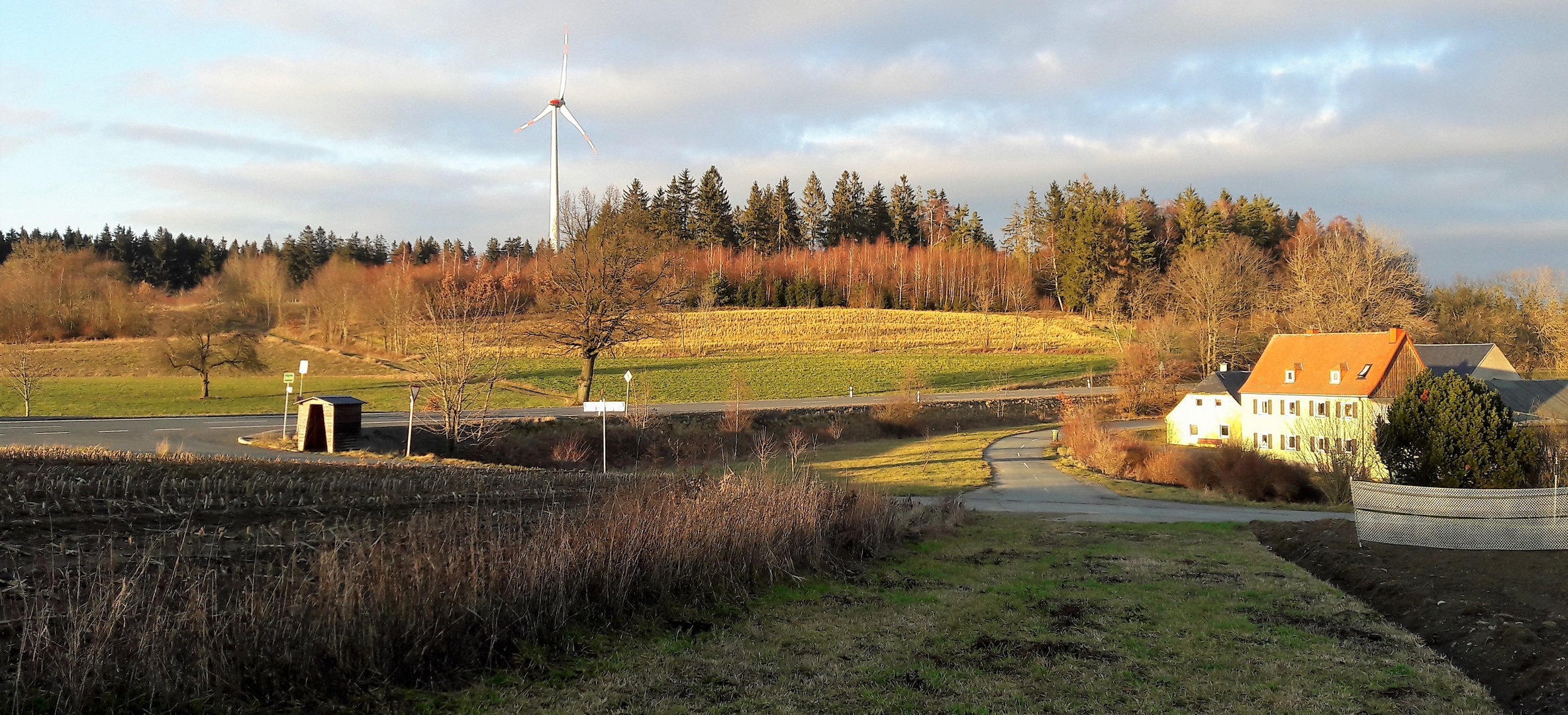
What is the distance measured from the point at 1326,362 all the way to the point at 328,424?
49.6 meters

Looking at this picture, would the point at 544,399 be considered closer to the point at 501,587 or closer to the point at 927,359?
the point at 927,359

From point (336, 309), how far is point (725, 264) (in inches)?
1740

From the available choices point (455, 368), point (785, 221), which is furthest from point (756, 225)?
point (455, 368)

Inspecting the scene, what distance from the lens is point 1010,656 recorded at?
888cm

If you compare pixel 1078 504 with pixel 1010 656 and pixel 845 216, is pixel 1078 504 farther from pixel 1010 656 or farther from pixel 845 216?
pixel 845 216

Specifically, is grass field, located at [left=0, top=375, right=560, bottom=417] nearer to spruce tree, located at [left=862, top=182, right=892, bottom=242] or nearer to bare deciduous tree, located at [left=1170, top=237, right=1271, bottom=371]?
bare deciduous tree, located at [left=1170, top=237, right=1271, bottom=371]

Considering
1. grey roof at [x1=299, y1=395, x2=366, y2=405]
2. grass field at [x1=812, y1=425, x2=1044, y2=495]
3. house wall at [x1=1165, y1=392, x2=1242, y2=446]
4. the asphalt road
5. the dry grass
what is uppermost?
the dry grass

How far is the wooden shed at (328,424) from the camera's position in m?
29.5

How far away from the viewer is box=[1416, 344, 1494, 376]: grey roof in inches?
2012

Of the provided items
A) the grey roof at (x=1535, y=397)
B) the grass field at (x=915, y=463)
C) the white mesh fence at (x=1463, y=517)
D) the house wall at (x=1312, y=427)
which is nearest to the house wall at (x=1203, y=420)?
the house wall at (x=1312, y=427)

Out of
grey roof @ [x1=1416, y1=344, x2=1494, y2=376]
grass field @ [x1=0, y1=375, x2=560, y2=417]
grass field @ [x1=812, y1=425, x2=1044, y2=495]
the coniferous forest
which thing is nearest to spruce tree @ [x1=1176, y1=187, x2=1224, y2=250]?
the coniferous forest

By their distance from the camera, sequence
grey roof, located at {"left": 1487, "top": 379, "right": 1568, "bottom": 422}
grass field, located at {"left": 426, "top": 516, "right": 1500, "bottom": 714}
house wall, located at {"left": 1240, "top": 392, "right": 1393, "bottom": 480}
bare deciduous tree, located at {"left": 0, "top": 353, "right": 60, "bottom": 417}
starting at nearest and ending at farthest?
grass field, located at {"left": 426, "top": 516, "right": 1500, "bottom": 714}
house wall, located at {"left": 1240, "top": 392, "right": 1393, "bottom": 480}
bare deciduous tree, located at {"left": 0, "top": 353, "right": 60, "bottom": 417}
grey roof, located at {"left": 1487, "top": 379, "right": 1568, "bottom": 422}

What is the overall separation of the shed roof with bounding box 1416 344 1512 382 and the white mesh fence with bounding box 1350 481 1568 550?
42.9 m

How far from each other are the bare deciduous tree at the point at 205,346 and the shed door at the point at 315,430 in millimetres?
20394
